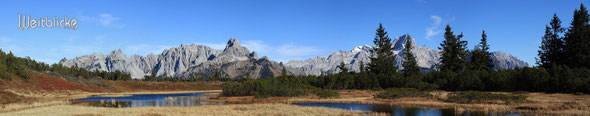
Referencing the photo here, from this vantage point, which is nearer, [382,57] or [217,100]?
[217,100]

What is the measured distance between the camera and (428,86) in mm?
83812

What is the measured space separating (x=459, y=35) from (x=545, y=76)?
38.2 m

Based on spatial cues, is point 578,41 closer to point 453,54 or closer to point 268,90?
point 453,54

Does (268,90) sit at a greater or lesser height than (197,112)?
greater

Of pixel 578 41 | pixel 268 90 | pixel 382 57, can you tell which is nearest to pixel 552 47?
pixel 578 41

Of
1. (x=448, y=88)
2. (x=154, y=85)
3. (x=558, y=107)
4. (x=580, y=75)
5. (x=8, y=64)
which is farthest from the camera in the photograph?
(x=154, y=85)

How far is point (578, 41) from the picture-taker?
3118 inches

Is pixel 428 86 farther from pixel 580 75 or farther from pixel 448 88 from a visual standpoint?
pixel 580 75

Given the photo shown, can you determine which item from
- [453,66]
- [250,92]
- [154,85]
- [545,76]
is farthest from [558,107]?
[154,85]

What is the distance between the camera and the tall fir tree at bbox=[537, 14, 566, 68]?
278 ft

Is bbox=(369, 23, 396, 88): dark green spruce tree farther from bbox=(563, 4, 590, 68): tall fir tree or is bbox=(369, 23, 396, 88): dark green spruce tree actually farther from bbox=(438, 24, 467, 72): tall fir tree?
bbox=(563, 4, 590, 68): tall fir tree

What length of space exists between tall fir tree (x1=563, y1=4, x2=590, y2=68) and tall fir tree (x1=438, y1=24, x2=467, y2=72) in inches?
924

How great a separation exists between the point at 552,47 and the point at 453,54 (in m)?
22.8

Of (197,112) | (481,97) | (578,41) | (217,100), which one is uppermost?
(578,41)
